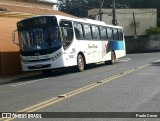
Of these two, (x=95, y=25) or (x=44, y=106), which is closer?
(x=44, y=106)

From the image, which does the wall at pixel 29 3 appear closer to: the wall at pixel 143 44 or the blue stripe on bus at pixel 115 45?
the blue stripe on bus at pixel 115 45

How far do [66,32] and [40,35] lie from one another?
1457 mm

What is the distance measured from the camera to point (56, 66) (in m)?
19.4

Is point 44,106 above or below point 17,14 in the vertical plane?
below

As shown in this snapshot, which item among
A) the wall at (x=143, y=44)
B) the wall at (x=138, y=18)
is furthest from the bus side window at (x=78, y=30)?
the wall at (x=138, y=18)

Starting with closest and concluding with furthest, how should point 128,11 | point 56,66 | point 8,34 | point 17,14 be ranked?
point 56,66 → point 8,34 → point 17,14 → point 128,11

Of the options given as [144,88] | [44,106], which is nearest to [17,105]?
[44,106]

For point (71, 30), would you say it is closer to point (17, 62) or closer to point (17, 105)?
point (17, 62)

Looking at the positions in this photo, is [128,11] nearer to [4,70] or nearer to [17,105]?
[4,70]

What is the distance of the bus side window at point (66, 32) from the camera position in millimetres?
19734

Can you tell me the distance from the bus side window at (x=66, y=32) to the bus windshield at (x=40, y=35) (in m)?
0.47

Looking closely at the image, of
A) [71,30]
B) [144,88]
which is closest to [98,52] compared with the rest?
[71,30]

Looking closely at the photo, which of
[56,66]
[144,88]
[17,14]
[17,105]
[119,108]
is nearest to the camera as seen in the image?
[119,108]

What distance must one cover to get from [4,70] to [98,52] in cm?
681
